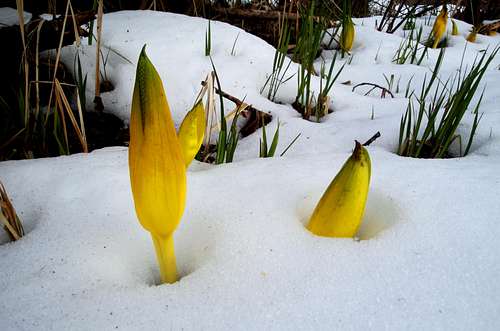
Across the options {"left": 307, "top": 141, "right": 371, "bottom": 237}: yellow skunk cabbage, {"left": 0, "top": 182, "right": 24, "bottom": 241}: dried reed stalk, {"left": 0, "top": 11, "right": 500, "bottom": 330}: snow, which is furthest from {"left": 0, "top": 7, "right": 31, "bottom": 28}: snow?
{"left": 307, "top": 141, "right": 371, "bottom": 237}: yellow skunk cabbage

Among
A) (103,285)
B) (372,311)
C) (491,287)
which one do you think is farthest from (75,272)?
(491,287)

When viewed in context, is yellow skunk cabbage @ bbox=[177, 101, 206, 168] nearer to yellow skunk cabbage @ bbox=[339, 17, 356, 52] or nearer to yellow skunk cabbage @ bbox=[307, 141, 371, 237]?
yellow skunk cabbage @ bbox=[307, 141, 371, 237]

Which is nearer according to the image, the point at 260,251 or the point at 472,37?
the point at 260,251

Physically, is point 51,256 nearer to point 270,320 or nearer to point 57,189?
point 57,189

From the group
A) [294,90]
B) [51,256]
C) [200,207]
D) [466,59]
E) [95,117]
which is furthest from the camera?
[466,59]

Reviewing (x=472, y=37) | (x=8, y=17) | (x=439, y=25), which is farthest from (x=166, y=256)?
(x=472, y=37)

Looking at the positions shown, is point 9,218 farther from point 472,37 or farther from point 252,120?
point 472,37

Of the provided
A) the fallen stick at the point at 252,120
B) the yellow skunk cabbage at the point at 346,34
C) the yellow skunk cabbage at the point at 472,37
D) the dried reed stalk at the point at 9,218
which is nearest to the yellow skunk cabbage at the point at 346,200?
the dried reed stalk at the point at 9,218
